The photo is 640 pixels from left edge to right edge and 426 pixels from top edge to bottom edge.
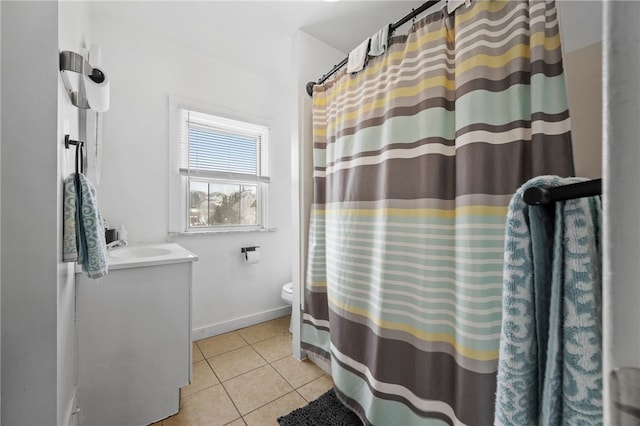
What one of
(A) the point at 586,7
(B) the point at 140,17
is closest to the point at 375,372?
(A) the point at 586,7

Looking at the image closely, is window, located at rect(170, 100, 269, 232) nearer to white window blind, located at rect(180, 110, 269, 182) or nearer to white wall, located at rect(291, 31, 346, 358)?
white window blind, located at rect(180, 110, 269, 182)

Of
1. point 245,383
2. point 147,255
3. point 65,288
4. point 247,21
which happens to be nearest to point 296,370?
point 245,383

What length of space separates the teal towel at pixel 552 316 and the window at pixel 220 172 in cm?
217

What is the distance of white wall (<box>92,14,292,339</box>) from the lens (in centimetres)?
183

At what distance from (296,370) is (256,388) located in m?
0.29

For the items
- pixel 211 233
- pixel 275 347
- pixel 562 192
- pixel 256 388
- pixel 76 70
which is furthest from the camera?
pixel 211 233

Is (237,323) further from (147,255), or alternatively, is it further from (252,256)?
(147,255)

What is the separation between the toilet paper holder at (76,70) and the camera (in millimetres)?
804

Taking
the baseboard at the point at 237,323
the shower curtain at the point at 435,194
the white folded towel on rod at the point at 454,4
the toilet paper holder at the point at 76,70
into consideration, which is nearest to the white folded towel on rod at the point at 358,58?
the shower curtain at the point at 435,194

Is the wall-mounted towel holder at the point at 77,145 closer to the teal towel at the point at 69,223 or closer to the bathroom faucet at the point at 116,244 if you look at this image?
the teal towel at the point at 69,223

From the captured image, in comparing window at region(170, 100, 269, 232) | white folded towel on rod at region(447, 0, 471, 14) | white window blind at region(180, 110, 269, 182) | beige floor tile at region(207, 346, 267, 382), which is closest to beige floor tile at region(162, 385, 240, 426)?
beige floor tile at region(207, 346, 267, 382)

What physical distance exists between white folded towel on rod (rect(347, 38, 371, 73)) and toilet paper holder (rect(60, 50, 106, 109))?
117 centimetres

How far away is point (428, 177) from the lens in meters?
1.04

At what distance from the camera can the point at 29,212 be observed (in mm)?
726
